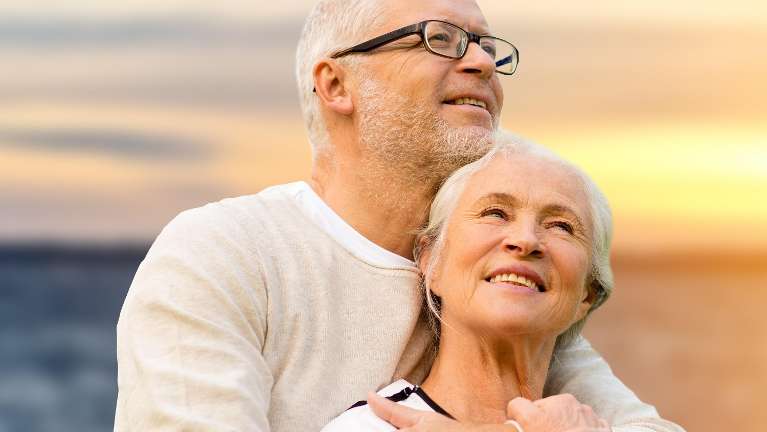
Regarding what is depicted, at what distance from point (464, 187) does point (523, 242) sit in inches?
12.7

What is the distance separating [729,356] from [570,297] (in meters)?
18.4

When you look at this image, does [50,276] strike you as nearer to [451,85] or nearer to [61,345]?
[61,345]

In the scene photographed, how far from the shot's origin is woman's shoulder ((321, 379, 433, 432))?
330 centimetres

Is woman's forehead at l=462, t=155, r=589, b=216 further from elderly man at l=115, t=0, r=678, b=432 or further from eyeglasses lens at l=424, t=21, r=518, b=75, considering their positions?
eyeglasses lens at l=424, t=21, r=518, b=75

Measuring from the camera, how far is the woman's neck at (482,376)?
3.45 meters

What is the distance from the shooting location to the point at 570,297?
344 cm

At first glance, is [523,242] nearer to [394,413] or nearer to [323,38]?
[394,413]

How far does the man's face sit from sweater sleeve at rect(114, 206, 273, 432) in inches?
23.7

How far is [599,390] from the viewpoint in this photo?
151 inches

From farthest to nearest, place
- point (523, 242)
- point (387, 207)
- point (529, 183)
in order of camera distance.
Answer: point (387, 207) < point (529, 183) < point (523, 242)

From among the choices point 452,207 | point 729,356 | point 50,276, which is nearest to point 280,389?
point 452,207

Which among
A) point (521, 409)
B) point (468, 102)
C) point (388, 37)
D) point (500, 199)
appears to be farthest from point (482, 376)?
point (388, 37)

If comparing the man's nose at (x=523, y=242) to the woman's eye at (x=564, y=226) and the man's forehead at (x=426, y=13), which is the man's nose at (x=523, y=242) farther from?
the man's forehead at (x=426, y=13)

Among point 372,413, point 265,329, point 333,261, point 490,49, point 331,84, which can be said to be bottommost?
point 372,413
